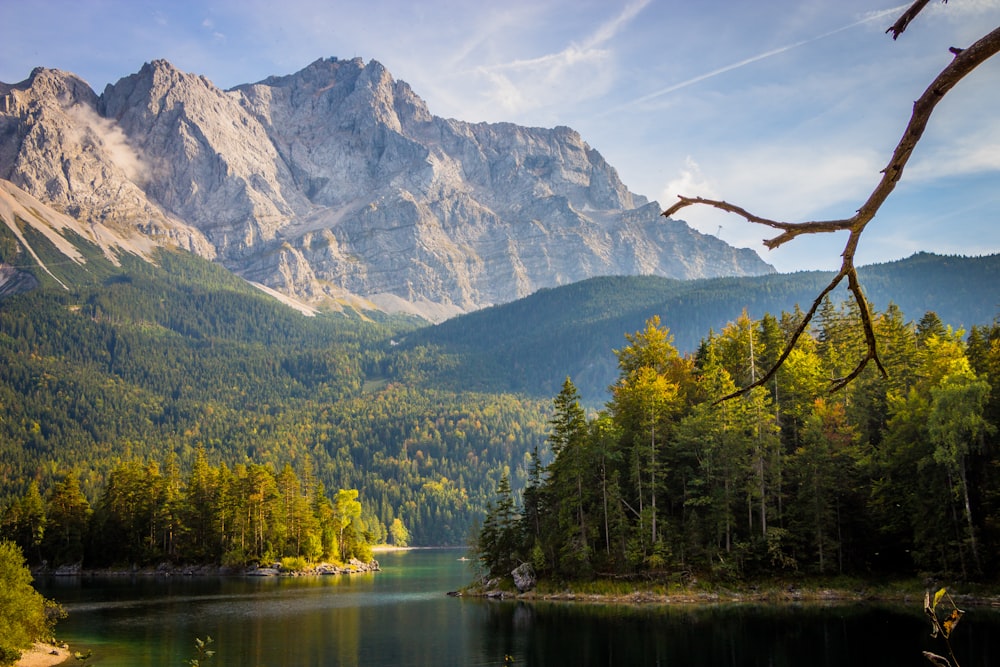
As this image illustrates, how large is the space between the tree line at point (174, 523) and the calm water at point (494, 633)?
37117mm

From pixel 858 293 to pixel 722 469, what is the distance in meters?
60.6

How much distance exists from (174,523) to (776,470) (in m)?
85.7

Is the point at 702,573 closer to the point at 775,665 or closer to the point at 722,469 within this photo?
the point at 722,469

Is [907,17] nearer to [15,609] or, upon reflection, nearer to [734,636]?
[734,636]

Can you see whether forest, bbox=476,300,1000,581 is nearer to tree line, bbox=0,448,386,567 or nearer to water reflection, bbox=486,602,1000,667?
water reflection, bbox=486,602,1000,667

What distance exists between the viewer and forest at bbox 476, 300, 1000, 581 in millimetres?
52594

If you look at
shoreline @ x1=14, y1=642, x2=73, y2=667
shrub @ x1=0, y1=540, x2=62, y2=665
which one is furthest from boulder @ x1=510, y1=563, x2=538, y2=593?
shrub @ x1=0, y1=540, x2=62, y2=665

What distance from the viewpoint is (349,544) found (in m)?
122

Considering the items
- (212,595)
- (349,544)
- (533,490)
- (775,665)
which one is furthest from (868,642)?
(349,544)

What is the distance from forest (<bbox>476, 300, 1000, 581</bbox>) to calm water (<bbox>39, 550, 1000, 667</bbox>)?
607cm

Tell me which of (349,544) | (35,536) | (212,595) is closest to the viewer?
(212,595)

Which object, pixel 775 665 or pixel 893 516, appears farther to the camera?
→ pixel 893 516

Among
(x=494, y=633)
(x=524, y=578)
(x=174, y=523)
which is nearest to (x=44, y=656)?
(x=494, y=633)

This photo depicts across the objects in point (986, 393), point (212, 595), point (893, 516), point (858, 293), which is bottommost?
point (212, 595)
